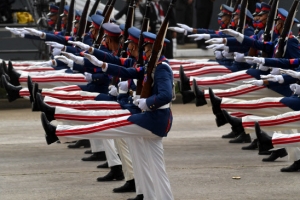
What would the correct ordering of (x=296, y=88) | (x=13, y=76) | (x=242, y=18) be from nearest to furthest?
(x=296, y=88)
(x=242, y=18)
(x=13, y=76)

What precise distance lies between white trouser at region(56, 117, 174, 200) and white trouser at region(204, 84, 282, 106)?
132 inches

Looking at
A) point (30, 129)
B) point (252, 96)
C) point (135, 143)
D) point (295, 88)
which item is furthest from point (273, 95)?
point (30, 129)

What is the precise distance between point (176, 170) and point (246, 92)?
1.63 meters

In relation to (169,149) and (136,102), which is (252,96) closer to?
(169,149)

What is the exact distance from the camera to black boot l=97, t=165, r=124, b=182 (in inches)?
403

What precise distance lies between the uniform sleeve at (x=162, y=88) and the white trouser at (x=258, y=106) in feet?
7.69

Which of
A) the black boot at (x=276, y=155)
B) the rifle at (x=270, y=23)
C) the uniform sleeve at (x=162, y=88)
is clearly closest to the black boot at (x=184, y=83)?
the rifle at (x=270, y=23)

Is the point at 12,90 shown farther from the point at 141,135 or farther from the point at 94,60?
the point at 141,135

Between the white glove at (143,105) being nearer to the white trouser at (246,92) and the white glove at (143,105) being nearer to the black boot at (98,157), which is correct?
the black boot at (98,157)

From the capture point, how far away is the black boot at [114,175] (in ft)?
33.6

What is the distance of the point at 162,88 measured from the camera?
8.31 meters

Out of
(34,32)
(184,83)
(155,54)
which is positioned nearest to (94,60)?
(155,54)

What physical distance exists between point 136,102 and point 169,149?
3681 millimetres

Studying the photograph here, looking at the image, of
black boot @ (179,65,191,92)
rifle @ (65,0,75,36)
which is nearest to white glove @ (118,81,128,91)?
black boot @ (179,65,191,92)
